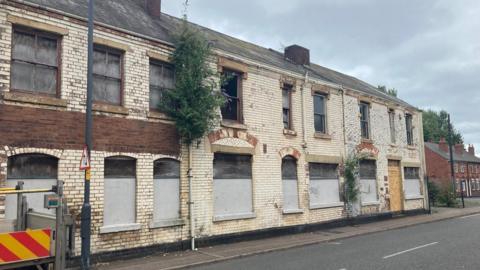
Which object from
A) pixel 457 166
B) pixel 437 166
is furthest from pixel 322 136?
pixel 457 166

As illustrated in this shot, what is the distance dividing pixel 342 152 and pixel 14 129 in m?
14.1

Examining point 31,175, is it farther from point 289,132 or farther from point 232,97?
point 289,132

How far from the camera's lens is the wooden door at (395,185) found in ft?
74.2

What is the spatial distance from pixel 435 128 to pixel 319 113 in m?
63.1

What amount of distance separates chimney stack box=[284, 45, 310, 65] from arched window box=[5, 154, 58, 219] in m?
13.6

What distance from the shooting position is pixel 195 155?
43.8 feet

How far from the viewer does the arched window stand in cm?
959

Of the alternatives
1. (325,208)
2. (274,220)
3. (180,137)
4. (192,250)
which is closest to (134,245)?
(192,250)

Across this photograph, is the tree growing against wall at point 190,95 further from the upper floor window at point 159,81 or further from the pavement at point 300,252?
the pavement at point 300,252

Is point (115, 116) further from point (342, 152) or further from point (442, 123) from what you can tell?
point (442, 123)

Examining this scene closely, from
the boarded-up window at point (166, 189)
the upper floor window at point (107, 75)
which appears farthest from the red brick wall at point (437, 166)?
the upper floor window at point (107, 75)

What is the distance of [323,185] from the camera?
18172 mm

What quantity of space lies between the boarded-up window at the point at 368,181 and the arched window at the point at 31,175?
584 inches

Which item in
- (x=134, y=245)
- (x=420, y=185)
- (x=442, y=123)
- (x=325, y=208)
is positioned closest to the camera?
(x=134, y=245)
